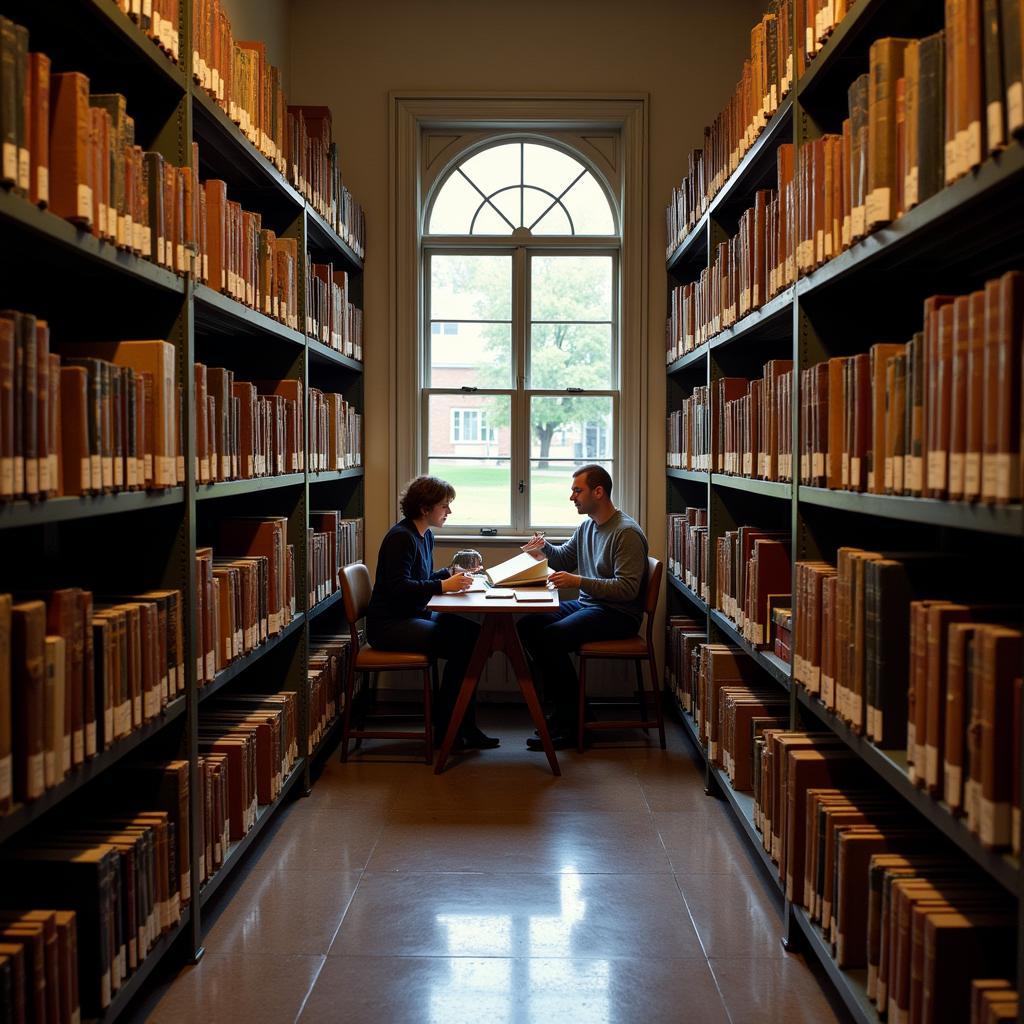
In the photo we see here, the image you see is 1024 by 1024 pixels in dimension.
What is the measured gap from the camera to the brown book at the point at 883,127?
231cm

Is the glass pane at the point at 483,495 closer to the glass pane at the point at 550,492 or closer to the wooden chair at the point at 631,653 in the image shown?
the glass pane at the point at 550,492

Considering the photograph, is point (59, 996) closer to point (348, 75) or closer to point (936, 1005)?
point (936, 1005)

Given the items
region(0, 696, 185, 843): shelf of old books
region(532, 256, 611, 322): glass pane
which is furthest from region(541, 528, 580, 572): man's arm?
region(0, 696, 185, 843): shelf of old books

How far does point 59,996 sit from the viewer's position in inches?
81.7

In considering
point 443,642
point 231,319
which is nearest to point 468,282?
point 443,642

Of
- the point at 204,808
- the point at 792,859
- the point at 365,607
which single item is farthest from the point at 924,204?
the point at 365,607

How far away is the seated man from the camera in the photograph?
5.23m

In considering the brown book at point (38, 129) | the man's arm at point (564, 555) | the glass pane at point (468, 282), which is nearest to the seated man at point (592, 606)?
the man's arm at point (564, 555)

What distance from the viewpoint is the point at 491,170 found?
6.35 meters

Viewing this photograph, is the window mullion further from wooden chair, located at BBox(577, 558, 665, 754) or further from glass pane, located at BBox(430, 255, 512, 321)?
wooden chair, located at BBox(577, 558, 665, 754)

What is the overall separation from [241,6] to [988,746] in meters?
4.93

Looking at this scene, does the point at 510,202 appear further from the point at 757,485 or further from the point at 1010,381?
the point at 1010,381

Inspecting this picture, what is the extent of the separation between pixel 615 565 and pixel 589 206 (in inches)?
94.7

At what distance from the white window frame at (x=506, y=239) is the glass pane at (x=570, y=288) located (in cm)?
12
